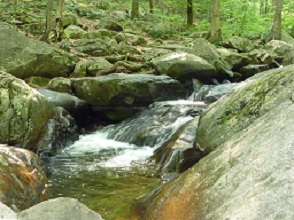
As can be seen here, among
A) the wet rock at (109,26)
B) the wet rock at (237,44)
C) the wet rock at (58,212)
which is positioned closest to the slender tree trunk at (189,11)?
the wet rock at (237,44)

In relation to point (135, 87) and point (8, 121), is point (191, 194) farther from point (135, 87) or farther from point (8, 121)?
point (135, 87)

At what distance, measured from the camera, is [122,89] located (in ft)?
33.1

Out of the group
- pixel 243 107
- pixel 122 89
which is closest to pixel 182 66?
pixel 122 89

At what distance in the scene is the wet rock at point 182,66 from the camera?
1145 cm

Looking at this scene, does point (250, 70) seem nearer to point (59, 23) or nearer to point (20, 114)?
point (59, 23)

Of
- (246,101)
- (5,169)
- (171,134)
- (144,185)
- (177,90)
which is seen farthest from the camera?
(177,90)

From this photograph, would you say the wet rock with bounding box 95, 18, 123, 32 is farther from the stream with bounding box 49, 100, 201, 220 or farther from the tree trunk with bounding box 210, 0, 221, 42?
the stream with bounding box 49, 100, 201, 220

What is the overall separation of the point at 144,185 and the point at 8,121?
3111mm

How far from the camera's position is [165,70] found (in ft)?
37.7

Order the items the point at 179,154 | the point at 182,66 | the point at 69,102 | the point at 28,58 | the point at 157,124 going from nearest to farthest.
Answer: the point at 179,154
the point at 157,124
the point at 69,102
the point at 28,58
the point at 182,66

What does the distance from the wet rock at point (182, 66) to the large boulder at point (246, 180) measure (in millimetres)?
6807

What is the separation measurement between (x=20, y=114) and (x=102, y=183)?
2.46m

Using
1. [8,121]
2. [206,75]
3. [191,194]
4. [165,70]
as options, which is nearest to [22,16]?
[165,70]

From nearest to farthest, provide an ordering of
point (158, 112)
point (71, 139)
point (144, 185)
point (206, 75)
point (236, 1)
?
point (144, 185)
point (71, 139)
point (158, 112)
point (206, 75)
point (236, 1)
